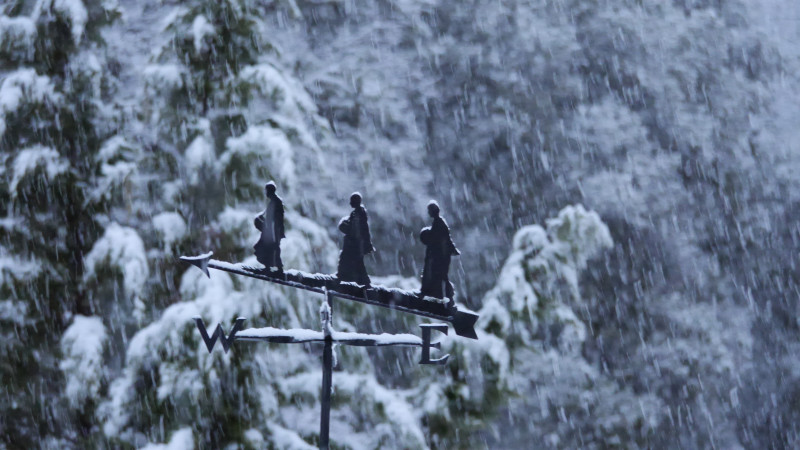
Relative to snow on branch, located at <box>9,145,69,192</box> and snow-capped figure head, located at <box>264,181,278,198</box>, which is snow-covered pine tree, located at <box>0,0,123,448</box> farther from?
snow-capped figure head, located at <box>264,181,278,198</box>

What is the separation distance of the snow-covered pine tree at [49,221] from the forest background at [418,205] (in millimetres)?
27

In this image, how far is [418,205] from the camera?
43.8 ft

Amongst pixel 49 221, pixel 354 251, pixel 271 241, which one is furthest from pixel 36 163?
pixel 354 251

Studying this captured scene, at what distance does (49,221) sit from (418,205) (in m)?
6.86

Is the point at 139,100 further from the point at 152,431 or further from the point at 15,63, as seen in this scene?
the point at 152,431

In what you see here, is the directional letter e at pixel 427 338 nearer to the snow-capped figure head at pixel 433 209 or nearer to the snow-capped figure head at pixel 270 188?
the snow-capped figure head at pixel 433 209

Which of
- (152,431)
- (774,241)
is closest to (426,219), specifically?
(774,241)

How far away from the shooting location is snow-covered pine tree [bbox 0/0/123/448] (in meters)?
7.08

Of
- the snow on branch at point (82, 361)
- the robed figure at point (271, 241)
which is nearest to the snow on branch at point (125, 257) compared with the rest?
the snow on branch at point (82, 361)

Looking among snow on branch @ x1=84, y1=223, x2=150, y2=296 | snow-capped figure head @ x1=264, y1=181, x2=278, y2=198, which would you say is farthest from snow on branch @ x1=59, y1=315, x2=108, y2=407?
snow-capped figure head @ x1=264, y1=181, x2=278, y2=198

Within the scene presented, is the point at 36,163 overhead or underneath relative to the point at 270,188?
overhead

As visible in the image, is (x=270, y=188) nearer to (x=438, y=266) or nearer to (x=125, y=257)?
(x=438, y=266)

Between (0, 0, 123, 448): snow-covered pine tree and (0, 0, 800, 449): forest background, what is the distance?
27mm

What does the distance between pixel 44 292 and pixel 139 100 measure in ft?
6.68
